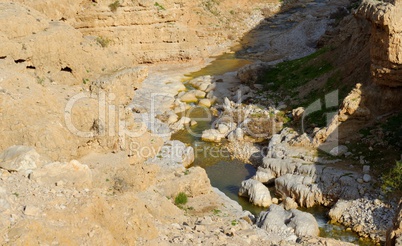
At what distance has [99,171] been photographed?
17.3 meters

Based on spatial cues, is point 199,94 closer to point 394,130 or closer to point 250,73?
point 250,73

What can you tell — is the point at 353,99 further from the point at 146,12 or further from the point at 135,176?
the point at 146,12

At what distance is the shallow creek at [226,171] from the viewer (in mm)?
21797

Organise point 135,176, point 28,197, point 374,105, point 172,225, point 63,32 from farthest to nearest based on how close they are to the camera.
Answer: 1. point 374,105
2. point 63,32
3. point 135,176
4. point 172,225
5. point 28,197

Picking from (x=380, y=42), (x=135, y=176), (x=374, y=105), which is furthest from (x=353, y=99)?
(x=135, y=176)

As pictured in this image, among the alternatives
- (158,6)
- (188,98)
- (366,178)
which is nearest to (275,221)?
(366,178)

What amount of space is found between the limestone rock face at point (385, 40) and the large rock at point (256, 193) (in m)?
8.21

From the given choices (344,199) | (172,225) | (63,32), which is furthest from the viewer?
(344,199)

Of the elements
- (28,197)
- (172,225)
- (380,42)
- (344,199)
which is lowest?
(344,199)

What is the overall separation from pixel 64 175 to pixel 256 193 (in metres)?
11.3

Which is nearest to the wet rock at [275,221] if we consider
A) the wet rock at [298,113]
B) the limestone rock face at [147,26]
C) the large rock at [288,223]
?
the large rock at [288,223]

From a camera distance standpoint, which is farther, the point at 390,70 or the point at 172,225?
the point at 390,70

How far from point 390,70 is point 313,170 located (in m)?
6.16

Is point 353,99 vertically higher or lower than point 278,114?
higher
